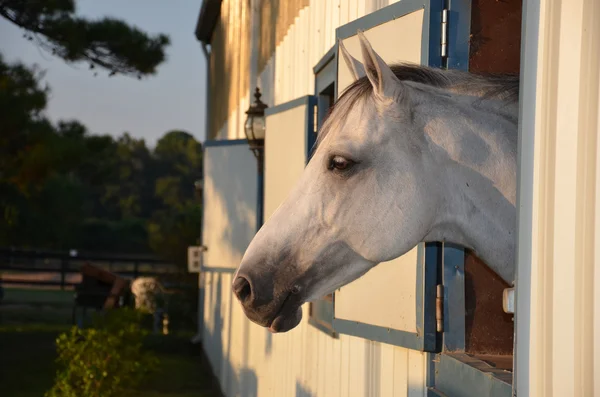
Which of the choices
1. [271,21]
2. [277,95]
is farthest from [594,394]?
[271,21]

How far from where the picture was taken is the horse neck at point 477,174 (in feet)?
7.15

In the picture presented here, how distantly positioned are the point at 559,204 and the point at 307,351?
119 inches

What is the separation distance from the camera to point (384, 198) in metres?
2.17

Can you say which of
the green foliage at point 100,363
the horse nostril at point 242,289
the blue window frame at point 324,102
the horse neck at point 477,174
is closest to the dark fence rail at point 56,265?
the green foliage at point 100,363

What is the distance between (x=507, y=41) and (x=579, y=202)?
1.44 meters

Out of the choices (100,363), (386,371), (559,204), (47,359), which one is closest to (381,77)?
(559,204)

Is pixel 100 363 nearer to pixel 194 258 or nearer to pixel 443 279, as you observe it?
pixel 194 258

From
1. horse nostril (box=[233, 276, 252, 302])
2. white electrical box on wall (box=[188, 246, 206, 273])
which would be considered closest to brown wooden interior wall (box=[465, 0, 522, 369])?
horse nostril (box=[233, 276, 252, 302])

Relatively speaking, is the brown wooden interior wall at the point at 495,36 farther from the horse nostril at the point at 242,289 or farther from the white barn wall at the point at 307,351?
the horse nostril at the point at 242,289

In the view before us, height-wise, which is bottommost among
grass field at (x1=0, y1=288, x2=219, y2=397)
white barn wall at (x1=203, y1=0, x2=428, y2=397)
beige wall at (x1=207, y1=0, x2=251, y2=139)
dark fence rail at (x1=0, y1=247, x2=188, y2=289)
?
grass field at (x1=0, y1=288, x2=219, y2=397)

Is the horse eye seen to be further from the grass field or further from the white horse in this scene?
the grass field

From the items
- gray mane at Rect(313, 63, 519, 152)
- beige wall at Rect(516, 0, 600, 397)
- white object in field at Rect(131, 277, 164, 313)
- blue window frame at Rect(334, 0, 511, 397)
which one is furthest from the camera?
white object in field at Rect(131, 277, 164, 313)

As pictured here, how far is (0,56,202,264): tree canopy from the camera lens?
10906mm

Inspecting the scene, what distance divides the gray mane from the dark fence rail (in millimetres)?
18091
